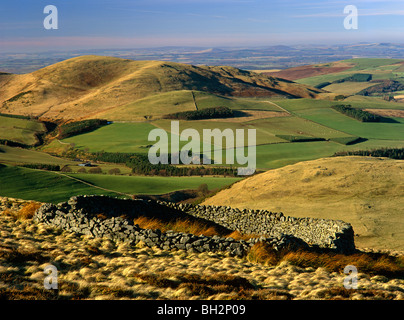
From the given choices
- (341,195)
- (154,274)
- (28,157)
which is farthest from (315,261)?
(28,157)

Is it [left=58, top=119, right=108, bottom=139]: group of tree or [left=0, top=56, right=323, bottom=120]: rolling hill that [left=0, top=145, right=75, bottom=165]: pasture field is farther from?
[left=0, top=56, right=323, bottom=120]: rolling hill

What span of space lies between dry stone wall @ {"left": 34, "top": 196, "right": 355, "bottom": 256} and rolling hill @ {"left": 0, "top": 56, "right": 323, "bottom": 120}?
111 metres

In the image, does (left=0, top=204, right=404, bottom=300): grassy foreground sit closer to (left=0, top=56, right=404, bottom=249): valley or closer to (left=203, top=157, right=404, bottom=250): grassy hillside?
(left=203, top=157, right=404, bottom=250): grassy hillside

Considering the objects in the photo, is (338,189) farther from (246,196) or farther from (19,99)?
(19,99)

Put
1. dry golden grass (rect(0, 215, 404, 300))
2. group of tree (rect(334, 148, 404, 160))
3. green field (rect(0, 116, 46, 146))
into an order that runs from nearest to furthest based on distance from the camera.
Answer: dry golden grass (rect(0, 215, 404, 300)) < group of tree (rect(334, 148, 404, 160)) < green field (rect(0, 116, 46, 146))

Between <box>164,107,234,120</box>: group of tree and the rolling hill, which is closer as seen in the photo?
<box>164,107,234,120</box>: group of tree

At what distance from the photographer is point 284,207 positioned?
111ft

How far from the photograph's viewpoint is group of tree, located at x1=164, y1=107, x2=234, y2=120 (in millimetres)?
123625

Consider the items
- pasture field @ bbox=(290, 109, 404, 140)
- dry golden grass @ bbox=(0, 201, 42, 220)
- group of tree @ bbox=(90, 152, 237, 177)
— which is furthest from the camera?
pasture field @ bbox=(290, 109, 404, 140)

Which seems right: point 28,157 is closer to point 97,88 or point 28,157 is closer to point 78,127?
point 78,127

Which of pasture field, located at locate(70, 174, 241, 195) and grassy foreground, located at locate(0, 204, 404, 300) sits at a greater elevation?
grassy foreground, located at locate(0, 204, 404, 300)

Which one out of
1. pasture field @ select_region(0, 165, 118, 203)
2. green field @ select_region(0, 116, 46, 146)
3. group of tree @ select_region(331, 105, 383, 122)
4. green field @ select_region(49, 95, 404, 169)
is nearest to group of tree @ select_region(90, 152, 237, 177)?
green field @ select_region(49, 95, 404, 169)

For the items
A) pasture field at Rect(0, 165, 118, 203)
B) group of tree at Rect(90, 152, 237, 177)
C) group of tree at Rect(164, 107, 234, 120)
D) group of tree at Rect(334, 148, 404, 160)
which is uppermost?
group of tree at Rect(164, 107, 234, 120)

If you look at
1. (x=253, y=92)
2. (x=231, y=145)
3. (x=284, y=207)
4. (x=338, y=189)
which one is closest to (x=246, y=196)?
(x=284, y=207)
